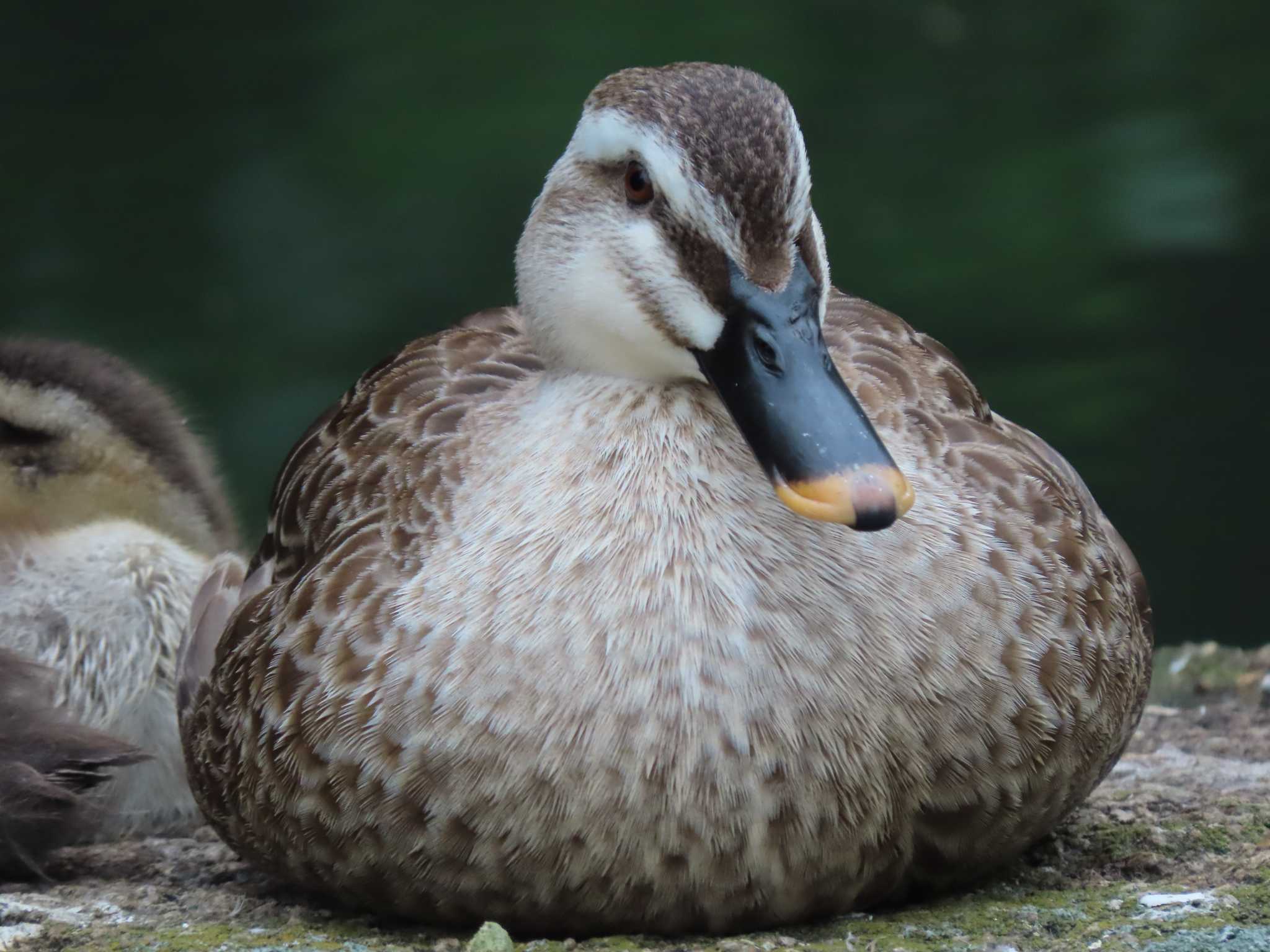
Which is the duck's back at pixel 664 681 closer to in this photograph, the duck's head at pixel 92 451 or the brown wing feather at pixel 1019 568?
the brown wing feather at pixel 1019 568

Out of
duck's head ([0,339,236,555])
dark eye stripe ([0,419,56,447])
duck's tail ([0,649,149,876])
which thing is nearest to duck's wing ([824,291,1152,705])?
duck's tail ([0,649,149,876])

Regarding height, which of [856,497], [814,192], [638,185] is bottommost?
[856,497]

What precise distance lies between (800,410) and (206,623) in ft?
5.23

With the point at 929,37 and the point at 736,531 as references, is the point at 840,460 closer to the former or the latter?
the point at 736,531

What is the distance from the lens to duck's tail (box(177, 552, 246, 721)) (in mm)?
3445

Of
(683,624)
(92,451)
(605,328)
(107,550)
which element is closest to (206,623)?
(107,550)

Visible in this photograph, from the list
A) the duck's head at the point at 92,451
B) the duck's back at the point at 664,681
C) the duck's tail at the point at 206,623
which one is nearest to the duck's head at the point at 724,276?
the duck's back at the point at 664,681

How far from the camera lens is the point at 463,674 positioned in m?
2.61

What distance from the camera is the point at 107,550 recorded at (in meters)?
4.20

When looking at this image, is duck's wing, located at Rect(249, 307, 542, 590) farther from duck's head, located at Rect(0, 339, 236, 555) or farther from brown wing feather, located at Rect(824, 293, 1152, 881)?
duck's head, located at Rect(0, 339, 236, 555)

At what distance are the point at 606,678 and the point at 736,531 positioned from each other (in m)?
0.31

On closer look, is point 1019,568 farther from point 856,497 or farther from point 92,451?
point 92,451

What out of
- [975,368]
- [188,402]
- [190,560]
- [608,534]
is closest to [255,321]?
[188,402]

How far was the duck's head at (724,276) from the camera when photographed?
2482mm
